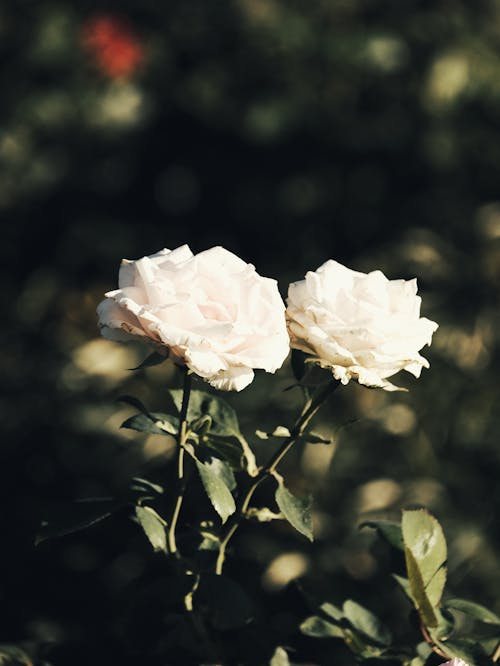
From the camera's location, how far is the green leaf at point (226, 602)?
86 cm

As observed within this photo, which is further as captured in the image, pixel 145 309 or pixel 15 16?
pixel 15 16

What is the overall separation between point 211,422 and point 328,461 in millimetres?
872

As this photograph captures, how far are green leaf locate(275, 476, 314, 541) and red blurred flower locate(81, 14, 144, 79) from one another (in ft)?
4.91

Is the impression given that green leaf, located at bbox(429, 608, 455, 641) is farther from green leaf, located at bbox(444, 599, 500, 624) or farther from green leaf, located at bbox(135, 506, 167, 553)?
green leaf, located at bbox(135, 506, 167, 553)

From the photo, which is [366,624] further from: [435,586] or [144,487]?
[144,487]

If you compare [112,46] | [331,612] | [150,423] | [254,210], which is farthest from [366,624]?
[112,46]

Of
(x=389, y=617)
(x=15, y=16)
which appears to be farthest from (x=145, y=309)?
(x=15, y=16)

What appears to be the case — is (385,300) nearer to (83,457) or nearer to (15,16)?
(83,457)

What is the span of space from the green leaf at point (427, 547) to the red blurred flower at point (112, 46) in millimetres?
1516

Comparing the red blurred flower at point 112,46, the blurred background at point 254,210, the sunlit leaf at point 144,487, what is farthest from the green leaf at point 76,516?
the red blurred flower at point 112,46

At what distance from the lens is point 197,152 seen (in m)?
2.36

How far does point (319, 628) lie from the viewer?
3.16 feet

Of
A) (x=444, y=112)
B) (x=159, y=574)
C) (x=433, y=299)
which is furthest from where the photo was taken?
(x=444, y=112)

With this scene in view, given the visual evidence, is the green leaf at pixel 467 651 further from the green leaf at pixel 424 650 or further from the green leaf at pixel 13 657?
the green leaf at pixel 13 657
